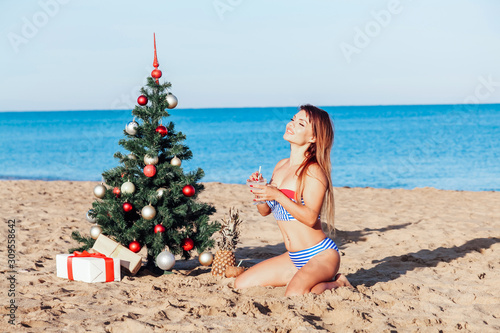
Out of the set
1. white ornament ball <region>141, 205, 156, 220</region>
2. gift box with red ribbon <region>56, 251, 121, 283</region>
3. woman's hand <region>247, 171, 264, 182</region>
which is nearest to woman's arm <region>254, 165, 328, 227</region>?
woman's hand <region>247, 171, 264, 182</region>

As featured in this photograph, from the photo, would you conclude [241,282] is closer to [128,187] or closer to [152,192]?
[152,192]

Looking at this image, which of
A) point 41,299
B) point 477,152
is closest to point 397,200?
point 41,299

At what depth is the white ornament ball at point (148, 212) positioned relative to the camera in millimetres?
5344

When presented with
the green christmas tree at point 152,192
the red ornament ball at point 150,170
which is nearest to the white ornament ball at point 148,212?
the green christmas tree at point 152,192

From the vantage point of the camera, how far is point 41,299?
4.59 metres

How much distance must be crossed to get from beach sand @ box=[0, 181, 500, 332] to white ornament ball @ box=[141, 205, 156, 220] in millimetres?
672

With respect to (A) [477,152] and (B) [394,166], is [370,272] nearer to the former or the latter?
(B) [394,166]

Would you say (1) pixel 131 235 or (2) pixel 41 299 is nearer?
(2) pixel 41 299

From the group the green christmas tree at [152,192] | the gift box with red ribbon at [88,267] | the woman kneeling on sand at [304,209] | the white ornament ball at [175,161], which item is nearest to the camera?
the woman kneeling on sand at [304,209]

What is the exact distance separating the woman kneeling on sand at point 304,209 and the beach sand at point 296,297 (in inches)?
6.7

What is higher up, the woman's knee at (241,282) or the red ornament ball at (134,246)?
the red ornament ball at (134,246)

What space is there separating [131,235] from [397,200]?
731cm

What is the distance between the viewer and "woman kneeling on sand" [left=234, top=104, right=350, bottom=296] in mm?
4582

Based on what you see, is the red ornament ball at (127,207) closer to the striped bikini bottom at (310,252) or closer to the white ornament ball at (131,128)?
the white ornament ball at (131,128)
